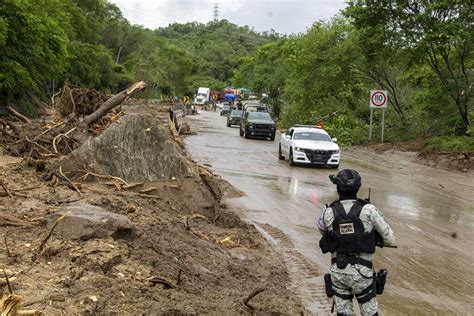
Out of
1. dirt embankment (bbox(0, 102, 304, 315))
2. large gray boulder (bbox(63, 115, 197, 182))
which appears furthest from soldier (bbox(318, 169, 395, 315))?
large gray boulder (bbox(63, 115, 197, 182))

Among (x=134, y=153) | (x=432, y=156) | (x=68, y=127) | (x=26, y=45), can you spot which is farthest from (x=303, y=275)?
(x=26, y=45)

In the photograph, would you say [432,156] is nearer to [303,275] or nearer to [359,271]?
[303,275]

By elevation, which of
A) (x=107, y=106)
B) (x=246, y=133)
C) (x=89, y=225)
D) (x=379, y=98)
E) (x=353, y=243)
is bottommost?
(x=246, y=133)

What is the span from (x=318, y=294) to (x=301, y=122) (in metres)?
34.1

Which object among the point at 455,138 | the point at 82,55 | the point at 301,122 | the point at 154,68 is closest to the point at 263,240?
the point at 455,138

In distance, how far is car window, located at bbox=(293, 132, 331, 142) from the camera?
2270 centimetres

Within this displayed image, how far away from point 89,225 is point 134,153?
171 inches

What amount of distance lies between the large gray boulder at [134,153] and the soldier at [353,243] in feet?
19.7

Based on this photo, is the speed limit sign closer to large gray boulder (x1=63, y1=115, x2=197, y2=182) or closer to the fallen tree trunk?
the fallen tree trunk

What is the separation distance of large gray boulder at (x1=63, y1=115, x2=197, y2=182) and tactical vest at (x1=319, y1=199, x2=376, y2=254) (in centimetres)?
605

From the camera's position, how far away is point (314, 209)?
1269cm

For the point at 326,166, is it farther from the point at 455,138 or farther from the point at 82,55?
the point at 82,55

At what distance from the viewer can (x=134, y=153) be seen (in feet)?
35.0

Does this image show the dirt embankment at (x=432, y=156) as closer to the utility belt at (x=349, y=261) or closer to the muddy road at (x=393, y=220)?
the muddy road at (x=393, y=220)
